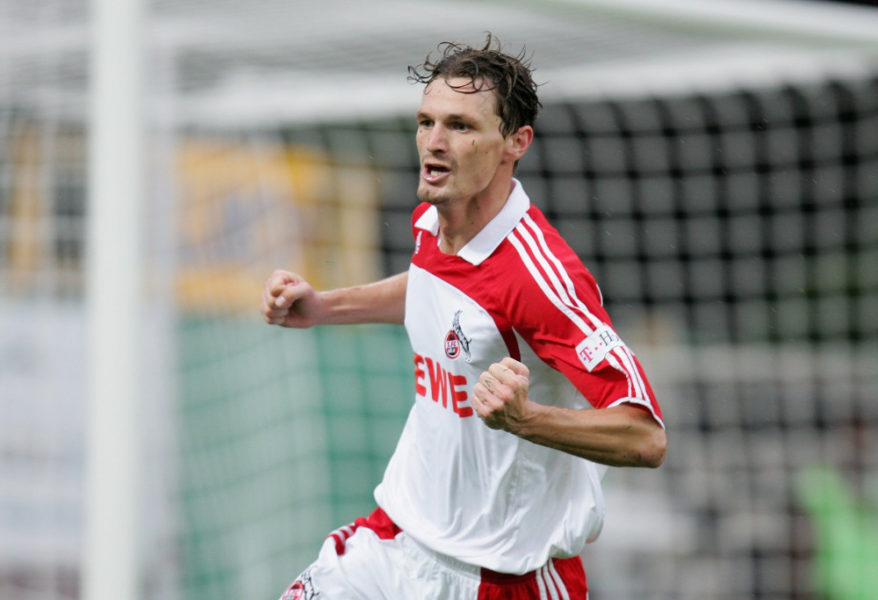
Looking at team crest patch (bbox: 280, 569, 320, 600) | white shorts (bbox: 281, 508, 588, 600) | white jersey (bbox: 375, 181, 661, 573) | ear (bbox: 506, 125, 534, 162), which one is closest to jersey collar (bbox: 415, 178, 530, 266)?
white jersey (bbox: 375, 181, 661, 573)

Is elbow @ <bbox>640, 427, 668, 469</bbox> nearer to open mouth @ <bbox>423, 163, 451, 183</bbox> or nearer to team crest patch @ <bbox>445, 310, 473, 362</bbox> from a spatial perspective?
team crest patch @ <bbox>445, 310, 473, 362</bbox>

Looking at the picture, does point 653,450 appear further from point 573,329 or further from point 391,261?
point 391,261

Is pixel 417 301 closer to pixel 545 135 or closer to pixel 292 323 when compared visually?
pixel 292 323

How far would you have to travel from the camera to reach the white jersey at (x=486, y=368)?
269 cm

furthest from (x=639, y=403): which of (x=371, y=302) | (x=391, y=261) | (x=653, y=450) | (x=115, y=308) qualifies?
(x=391, y=261)

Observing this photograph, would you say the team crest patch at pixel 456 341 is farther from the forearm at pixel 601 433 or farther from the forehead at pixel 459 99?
the forehead at pixel 459 99

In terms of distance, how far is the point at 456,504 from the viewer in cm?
304

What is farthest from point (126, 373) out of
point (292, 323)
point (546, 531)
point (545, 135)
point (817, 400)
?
point (817, 400)

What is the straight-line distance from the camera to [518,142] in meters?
2.92

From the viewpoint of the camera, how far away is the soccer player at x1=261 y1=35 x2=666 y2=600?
8.53 ft

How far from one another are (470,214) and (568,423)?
639 millimetres

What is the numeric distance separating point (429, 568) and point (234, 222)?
2182 mm

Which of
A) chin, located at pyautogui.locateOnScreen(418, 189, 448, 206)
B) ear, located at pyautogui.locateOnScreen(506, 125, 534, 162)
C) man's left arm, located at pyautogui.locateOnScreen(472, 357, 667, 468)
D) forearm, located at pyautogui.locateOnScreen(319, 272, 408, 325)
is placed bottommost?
man's left arm, located at pyautogui.locateOnScreen(472, 357, 667, 468)

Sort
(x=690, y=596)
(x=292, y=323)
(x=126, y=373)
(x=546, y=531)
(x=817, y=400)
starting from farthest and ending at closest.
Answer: (x=690, y=596), (x=817, y=400), (x=126, y=373), (x=292, y=323), (x=546, y=531)
